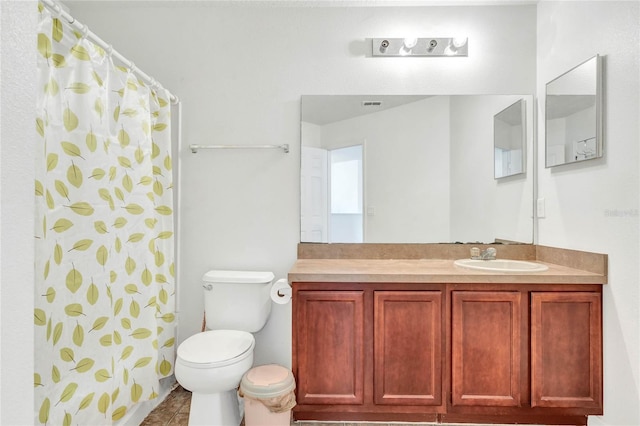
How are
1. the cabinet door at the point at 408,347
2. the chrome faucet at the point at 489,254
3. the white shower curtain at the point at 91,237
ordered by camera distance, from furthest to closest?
1. the chrome faucet at the point at 489,254
2. the cabinet door at the point at 408,347
3. the white shower curtain at the point at 91,237

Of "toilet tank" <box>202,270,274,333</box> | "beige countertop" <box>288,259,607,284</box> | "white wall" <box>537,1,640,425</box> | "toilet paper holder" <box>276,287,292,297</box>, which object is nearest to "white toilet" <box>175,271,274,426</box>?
"toilet tank" <box>202,270,274,333</box>

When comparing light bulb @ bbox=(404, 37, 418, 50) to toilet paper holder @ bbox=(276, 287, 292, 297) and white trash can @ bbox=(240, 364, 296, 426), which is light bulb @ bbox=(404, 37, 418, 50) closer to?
toilet paper holder @ bbox=(276, 287, 292, 297)

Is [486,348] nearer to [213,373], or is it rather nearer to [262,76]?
[213,373]

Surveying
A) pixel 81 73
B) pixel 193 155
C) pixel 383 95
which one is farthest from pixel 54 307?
pixel 383 95

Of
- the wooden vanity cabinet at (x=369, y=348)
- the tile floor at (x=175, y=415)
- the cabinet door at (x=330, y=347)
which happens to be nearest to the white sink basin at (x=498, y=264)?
the wooden vanity cabinet at (x=369, y=348)

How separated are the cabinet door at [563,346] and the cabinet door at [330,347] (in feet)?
2.99

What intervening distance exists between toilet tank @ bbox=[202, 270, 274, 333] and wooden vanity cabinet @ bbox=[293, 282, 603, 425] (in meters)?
0.43

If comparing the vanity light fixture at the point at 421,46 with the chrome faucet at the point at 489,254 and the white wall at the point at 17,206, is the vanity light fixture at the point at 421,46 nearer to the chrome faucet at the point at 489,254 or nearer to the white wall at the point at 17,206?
the chrome faucet at the point at 489,254

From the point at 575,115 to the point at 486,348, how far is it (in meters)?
1.39

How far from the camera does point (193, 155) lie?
→ 2.45 metres

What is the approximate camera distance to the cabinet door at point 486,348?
185cm

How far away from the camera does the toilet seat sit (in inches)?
68.7

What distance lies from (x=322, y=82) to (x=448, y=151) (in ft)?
3.24

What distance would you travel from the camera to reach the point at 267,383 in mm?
1797
